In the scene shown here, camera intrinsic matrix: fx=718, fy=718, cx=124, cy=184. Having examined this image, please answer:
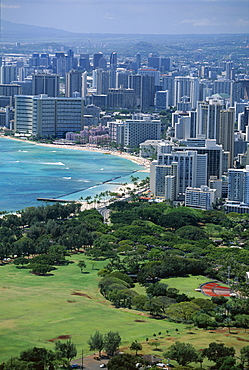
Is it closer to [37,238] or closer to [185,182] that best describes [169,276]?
[37,238]

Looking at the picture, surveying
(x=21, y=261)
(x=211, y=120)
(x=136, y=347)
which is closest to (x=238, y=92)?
(x=211, y=120)

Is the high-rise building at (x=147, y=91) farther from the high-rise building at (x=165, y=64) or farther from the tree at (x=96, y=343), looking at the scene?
the tree at (x=96, y=343)

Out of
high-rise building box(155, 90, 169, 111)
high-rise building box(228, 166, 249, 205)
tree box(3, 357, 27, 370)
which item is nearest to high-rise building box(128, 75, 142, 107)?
high-rise building box(155, 90, 169, 111)

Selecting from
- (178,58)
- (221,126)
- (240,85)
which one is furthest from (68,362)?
(178,58)

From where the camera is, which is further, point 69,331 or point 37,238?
point 37,238

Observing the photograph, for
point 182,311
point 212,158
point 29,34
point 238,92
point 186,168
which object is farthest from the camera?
point 29,34

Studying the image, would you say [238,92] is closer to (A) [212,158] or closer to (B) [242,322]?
(A) [212,158]
